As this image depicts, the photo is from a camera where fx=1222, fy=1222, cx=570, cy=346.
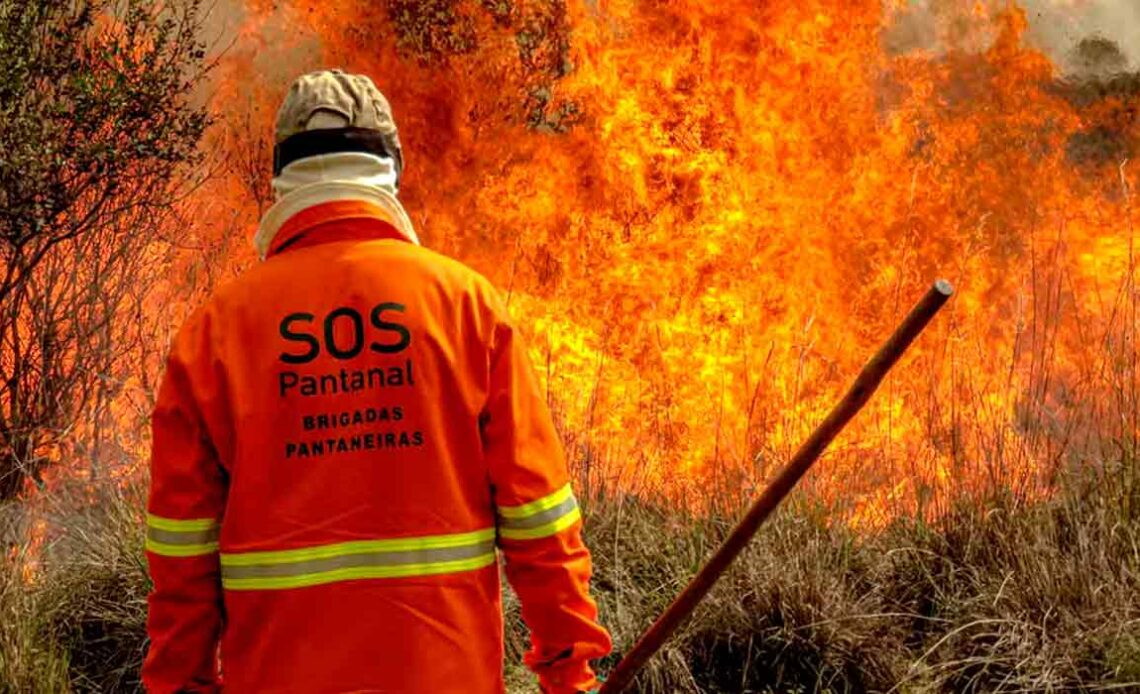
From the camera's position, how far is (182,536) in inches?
86.9

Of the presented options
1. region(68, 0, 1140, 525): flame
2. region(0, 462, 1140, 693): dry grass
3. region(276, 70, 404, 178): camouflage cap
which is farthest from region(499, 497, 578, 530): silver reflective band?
region(68, 0, 1140, 525): flame

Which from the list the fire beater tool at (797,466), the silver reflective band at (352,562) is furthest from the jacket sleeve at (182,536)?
the fire beater tool at (797,466)

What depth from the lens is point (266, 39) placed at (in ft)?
49.3

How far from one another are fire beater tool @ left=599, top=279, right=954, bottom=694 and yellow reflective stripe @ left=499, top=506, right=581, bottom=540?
0.89 ft

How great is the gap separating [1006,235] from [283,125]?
1439 centimetres

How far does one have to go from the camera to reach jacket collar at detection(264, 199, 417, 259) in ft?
7.30

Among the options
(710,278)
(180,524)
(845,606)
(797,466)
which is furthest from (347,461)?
(710,278)

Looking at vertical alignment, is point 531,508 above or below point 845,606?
above

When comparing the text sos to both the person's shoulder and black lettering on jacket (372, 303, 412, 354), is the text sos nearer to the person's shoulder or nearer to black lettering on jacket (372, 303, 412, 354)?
black lettering on jacket (372, 303, 412, 354)

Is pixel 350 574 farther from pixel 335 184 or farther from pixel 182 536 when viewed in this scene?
pixel 335 184

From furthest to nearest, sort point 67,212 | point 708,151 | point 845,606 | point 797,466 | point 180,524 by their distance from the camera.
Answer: point 708,151 < point 67,212 < point 845,606 < point 180,524 < point 797,466

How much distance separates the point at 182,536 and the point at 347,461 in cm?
34

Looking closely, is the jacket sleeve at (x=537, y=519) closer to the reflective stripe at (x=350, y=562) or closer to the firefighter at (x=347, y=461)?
the firefighter at (x=347, y=461)

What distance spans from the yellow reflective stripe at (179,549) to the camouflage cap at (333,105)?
0.76 metres
